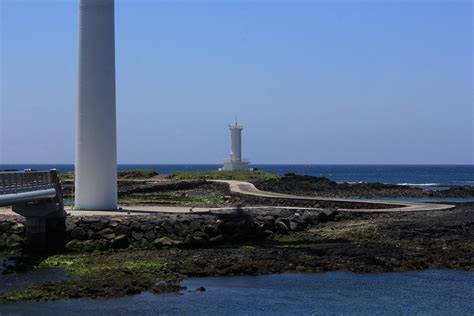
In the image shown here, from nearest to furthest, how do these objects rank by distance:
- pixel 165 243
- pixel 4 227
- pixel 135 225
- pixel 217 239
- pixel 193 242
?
pixel 165 243 → pixel 193 242 → pixel 135 225 → pixel 217 239 → pixel 4 227

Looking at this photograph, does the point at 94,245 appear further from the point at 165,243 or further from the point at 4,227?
the point at 4,227

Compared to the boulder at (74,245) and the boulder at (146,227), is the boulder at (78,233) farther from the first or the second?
the boulder at (146,227)

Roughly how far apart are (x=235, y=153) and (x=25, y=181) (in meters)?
58.0

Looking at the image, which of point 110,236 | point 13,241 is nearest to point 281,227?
point 110,236

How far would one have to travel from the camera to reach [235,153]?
279 ft

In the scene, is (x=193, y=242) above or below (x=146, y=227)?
below

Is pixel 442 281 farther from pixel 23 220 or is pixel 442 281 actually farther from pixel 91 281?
pixel 23 220

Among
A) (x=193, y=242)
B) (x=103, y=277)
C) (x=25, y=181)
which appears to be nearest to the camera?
(x=103, y=277)

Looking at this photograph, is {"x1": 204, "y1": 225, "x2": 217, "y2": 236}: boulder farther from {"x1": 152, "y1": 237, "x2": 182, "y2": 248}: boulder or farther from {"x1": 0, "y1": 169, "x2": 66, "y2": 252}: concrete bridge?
{"x1": 0, "y1": 169, "x2": 66, "y2": 252}: concrete bridge

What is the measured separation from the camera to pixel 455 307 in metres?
19.5

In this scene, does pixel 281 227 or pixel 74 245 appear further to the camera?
pixel 281 227

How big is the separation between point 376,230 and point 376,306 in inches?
456

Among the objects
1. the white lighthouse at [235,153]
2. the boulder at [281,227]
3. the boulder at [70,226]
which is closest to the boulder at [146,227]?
the boulder at [70,226]

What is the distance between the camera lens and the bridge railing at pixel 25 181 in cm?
2489
